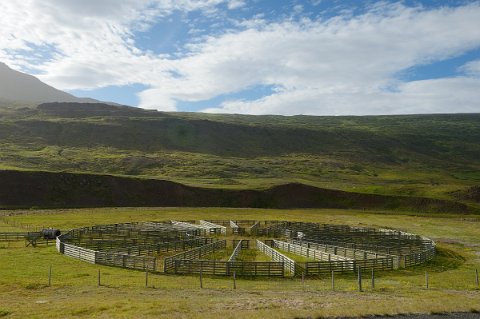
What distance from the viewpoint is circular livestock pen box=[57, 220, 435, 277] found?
35.0 m

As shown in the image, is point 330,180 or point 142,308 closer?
point 142,308

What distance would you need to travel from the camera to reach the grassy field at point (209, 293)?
20.0 m

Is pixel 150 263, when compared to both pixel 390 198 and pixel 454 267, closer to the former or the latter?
pixel 454 267

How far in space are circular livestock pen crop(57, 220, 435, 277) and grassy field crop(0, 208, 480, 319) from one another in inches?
60.3

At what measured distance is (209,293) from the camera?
25.9 metres

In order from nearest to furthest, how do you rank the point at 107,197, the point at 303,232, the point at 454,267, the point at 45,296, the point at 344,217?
the point at 45,296 < the point at 454,267 < the point at 303,232 < the point at 344,217 < the point at 107,197

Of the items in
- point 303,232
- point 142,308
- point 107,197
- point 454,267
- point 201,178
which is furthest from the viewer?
point 201,178

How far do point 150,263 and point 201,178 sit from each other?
89160 millimetres

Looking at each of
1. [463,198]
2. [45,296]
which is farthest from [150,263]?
[463,198]

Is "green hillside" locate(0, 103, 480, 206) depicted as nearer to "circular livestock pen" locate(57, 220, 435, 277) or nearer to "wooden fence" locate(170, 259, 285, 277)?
"circular livestock pen" locate(57, 220, 435, 277)

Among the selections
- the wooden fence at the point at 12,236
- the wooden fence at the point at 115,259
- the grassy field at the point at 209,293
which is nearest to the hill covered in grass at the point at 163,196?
the wooden fence at the point at 12,236

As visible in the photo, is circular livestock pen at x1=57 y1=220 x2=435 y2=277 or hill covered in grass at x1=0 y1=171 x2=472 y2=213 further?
hill covered in grass at x1=0 y1=171 x2=472 y2=213

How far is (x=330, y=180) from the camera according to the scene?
138 meters

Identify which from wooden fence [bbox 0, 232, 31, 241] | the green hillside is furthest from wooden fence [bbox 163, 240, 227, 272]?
the green hillside
